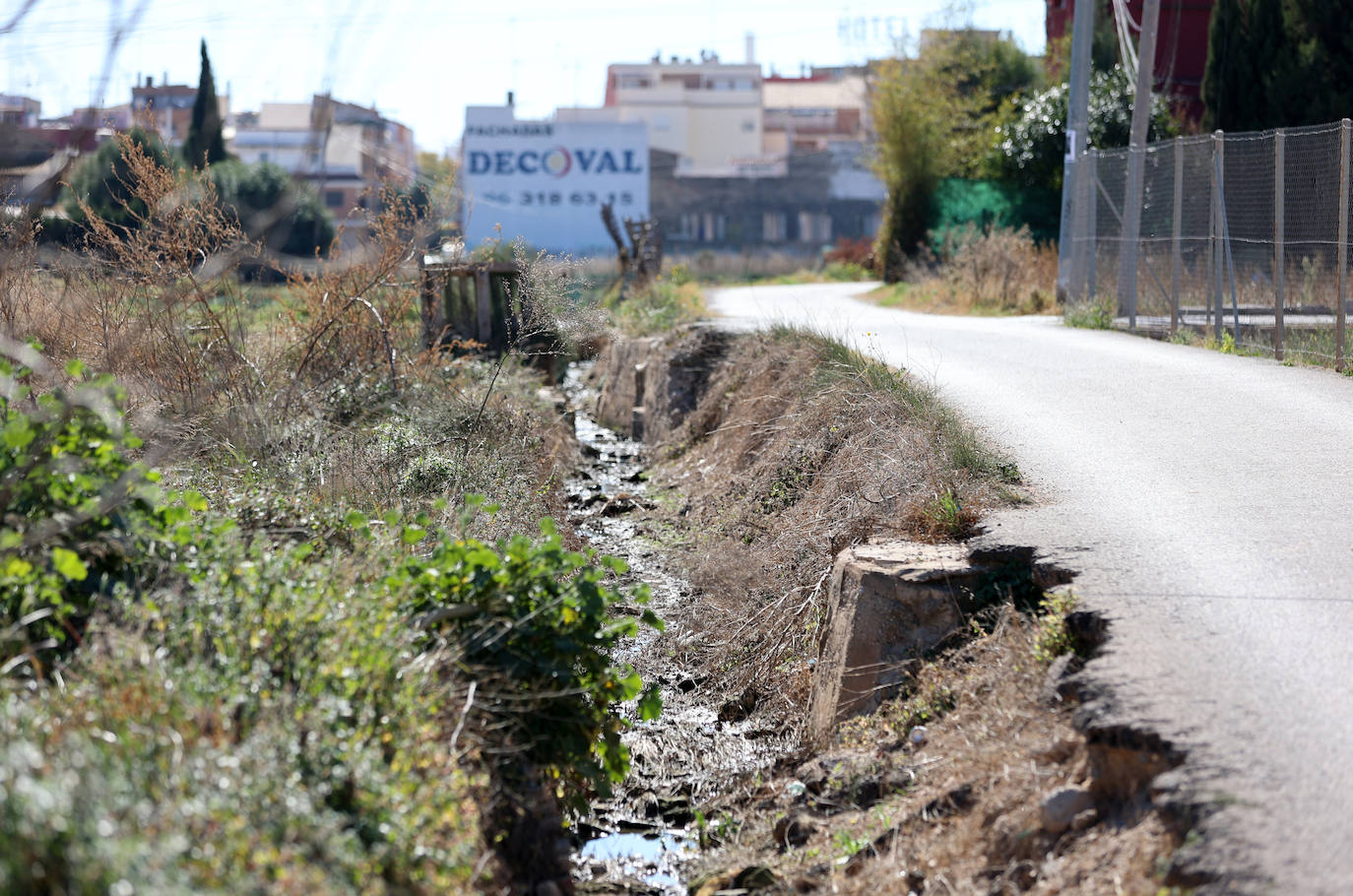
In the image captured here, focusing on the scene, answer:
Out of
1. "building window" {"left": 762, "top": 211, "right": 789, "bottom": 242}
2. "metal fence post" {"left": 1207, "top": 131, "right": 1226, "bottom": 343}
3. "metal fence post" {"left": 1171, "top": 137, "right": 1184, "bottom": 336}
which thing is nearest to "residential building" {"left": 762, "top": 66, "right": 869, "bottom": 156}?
"building window" {"left": 762, "top": 211, "right": 789, "bottom": 242}

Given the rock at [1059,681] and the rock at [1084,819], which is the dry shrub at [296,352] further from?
the rock at [1084,819]

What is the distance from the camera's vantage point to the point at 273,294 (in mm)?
10969

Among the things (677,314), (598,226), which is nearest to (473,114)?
(598,226)

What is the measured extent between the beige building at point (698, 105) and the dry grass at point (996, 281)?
50.7m

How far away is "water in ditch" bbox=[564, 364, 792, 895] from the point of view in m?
5.18

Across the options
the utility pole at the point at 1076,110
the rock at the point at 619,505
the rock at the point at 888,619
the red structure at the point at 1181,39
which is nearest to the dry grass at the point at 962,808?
the rock at the point at 888,619

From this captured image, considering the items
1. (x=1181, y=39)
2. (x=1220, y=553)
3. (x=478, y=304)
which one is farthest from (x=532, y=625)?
(x=1181, y=39)

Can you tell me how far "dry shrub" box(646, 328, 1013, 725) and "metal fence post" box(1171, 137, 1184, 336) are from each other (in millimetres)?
4190

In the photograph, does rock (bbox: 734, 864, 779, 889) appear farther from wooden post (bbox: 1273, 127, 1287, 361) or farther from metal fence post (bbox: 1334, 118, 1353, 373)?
wooden post (bbox: 1273, 127, 1287, 361)

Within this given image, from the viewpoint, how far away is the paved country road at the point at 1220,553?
133 inches

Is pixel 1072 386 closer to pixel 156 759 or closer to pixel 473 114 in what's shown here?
pixel 156 759

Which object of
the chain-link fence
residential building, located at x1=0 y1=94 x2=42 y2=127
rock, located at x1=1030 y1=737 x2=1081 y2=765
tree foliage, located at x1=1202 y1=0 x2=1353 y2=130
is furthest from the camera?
tree foliage, located at x1=1202 y1=0 x2=1353 y2=130

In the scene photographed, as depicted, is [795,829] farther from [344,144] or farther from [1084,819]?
[344,144]

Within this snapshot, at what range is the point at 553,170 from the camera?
54094 mm
